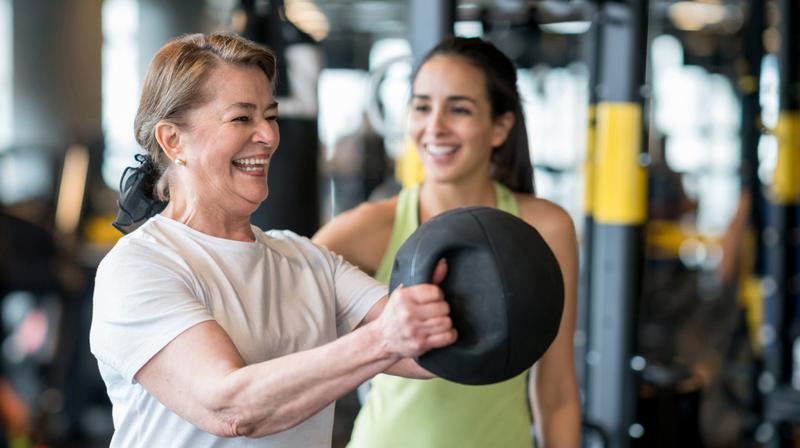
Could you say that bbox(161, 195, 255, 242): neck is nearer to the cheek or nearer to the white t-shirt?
the white t-shirt

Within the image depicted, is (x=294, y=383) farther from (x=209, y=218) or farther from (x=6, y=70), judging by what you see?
(x=6, y=70)

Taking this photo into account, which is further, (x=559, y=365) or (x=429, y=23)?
(x=429, y=23)

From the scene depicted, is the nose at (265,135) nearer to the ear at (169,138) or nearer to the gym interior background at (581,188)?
the ear at (169,138)

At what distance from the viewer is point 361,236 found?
187cm

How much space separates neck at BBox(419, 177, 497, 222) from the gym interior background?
18.0 inches

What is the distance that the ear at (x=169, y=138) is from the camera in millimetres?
1354

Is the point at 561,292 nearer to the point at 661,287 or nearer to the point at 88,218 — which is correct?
the point at 88,218

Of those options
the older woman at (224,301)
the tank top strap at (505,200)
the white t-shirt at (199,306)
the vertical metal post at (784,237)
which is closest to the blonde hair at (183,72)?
the older woman at (224,301)

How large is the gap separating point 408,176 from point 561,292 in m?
1.22

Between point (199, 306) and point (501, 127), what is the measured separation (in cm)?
94

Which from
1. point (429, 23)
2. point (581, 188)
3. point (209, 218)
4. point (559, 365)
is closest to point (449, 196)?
point (559, 365)

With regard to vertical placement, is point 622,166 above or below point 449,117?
below

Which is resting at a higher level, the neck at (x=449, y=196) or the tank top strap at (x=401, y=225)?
the neck at (x=449, y=196)

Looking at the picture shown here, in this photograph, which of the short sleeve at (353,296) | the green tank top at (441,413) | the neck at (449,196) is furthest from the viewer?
the neck at (449,196)
